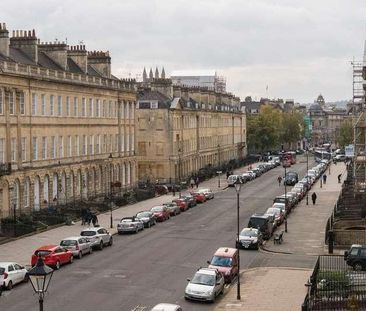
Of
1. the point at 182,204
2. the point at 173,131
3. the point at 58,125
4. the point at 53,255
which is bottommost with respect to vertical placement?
the point at 182,204

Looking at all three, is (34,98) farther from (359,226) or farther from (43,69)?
(359,226)

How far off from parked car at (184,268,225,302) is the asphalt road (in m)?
0.39

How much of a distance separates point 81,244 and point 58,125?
2564 cm

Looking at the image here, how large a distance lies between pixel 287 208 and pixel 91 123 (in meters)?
22.2

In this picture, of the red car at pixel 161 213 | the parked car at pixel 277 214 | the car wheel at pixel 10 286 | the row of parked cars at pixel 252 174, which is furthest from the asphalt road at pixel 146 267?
the row of parked cars at pixel 252 174

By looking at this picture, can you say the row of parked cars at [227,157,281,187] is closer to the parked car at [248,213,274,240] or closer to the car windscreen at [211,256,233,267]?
the parked car at [248,213,274,240]

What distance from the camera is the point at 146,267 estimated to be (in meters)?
42.3

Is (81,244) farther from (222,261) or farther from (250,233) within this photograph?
(250,233)

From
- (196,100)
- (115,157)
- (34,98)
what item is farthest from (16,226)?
(196,100)

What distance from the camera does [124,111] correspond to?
89.1 metres

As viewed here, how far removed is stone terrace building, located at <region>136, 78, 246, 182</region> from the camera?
102688mm

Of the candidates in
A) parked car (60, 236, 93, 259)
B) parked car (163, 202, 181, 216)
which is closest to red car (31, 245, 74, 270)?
parked car (60, 236, 93, 259)

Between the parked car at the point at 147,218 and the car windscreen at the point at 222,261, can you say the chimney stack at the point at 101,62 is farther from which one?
the car windscreen at the point at 222,261

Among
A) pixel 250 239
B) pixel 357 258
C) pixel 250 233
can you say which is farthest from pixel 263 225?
pixel 357 258
